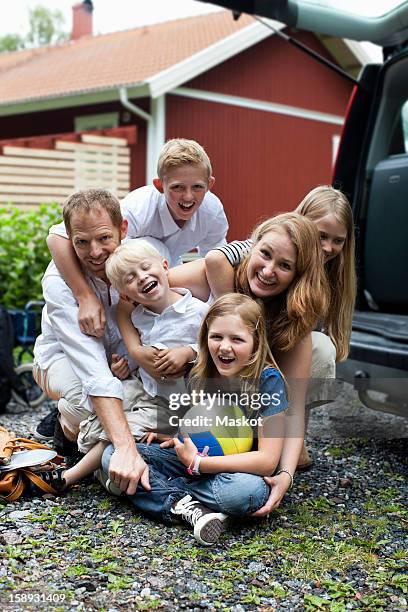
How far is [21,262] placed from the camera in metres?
6.46

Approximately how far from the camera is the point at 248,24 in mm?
15375

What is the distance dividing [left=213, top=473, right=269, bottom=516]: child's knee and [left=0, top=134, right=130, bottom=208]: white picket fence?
9.27 m

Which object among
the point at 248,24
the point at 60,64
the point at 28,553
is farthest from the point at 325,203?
the point at 60,64

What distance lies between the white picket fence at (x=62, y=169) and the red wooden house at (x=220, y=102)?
962 mm

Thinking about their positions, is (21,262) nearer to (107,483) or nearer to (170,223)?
(170,223)

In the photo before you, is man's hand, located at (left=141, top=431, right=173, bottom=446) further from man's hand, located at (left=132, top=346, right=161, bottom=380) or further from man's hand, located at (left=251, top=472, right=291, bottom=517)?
man's hand, located at (left=251, top=472, right=291, bottom=517)

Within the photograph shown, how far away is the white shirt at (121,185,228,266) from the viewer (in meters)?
3.69

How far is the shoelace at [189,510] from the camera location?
288 cm

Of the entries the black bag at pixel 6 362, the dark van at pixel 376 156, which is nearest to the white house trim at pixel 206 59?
the black bag at pixel 6 362

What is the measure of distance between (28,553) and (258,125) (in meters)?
14.0

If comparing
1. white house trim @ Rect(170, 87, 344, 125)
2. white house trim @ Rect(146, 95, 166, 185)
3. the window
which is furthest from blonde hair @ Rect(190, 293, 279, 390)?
the window

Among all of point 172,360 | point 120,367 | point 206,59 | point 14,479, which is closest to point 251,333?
point 172,360

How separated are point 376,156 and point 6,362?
8.25ft

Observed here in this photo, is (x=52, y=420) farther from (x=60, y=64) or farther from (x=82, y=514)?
(x=60, y=64)
